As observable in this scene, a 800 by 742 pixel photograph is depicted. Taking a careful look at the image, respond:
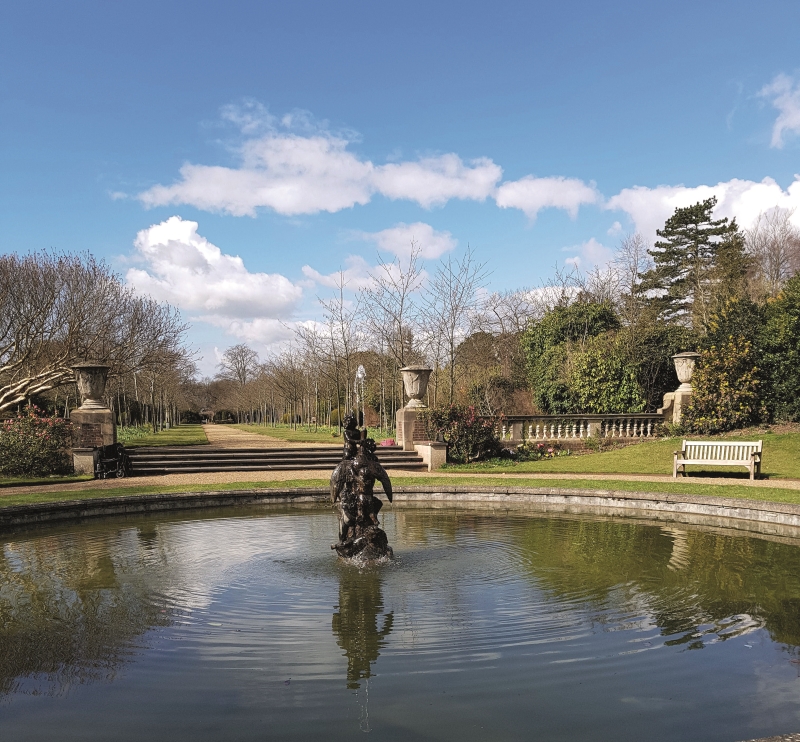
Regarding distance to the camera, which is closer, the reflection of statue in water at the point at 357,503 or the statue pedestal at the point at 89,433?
the reflection of statue in water at the point at 357,503

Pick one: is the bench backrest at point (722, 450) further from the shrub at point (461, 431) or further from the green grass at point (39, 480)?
the green grass at point (39, 480)

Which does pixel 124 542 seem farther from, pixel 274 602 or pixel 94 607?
pixel 274 602

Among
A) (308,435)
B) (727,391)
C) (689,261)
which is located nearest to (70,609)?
(727,391)

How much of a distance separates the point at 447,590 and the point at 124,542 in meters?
5.36

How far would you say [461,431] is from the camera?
65.0 ft

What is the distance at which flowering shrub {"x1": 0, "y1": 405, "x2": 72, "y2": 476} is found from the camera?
17578 mm

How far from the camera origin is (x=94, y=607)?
634cm

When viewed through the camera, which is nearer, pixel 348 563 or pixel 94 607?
pixel 94 607

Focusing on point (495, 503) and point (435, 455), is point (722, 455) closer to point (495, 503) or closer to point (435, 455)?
point (495, 503)

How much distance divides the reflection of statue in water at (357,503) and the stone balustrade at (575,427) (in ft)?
41.9

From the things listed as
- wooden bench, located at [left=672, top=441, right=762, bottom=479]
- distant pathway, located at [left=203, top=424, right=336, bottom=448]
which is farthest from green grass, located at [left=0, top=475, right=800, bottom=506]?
distant pathway, located at [left=203, top=424, right=336, bottom=448]

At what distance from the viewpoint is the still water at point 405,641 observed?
13.2 ft

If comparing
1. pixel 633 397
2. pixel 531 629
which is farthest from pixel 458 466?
pixel 531 629

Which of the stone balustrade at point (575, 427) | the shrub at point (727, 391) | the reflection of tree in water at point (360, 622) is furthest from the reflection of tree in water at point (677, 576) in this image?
the shrub at point (727, 391)
